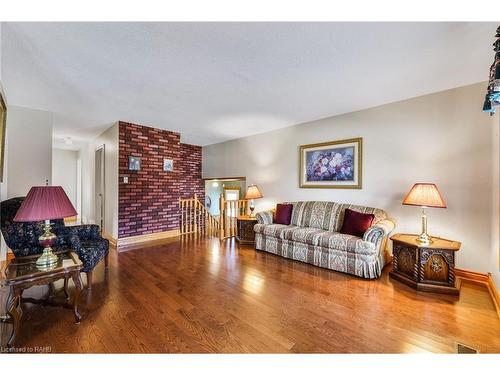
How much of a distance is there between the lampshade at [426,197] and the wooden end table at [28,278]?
3481 millimetres

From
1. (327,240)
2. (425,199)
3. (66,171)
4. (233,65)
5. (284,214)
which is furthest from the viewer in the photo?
(66,171)

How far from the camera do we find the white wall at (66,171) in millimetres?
6586

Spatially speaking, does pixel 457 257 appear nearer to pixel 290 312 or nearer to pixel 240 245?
pixel 290 312

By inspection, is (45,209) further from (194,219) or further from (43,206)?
(194,219)

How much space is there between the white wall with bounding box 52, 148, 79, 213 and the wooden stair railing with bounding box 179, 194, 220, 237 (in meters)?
4.17

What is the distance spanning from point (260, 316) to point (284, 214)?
7.35 feet

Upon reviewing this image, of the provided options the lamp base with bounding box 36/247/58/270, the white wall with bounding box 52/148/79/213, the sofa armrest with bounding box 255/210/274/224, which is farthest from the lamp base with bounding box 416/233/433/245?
the white wall with bounding box 52/148/79/213

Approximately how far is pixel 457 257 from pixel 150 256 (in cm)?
432

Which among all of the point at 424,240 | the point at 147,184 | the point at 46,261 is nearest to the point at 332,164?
the point at 424,240

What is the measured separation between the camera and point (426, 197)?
7.89ft

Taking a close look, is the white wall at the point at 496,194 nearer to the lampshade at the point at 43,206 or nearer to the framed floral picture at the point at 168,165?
the lampshade at the point at 43,206

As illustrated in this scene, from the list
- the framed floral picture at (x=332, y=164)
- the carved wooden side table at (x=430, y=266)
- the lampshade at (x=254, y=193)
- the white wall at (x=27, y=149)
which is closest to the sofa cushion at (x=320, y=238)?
the carved wooden side table at (x=430, y=266)

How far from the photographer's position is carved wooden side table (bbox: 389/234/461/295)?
221 cm
